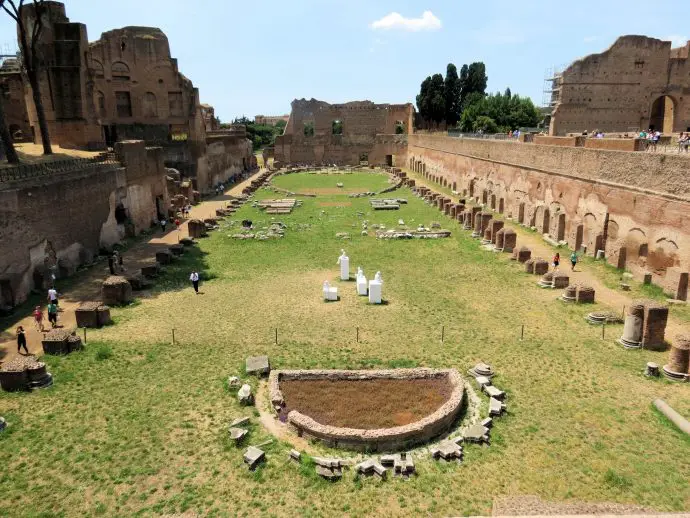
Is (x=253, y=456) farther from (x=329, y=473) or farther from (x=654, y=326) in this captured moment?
(x=654, y=326)

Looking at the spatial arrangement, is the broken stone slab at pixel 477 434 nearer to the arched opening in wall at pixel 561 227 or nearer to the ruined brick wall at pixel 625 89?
the arched opening in wall at pixel 561 227

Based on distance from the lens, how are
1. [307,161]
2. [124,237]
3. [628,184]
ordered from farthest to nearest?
1. [307,161]
2. [124,237]
3. [628,184]

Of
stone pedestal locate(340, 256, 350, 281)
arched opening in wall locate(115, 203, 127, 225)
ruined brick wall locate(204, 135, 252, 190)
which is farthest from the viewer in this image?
ruined brick wall locate(204, 135, 252, 190)

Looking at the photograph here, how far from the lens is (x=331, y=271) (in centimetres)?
1738

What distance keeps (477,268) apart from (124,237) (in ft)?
47.3

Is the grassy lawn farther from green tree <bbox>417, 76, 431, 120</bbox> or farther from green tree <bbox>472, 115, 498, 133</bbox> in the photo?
green tree <bbox>417, 76, 431, 120</bbox>

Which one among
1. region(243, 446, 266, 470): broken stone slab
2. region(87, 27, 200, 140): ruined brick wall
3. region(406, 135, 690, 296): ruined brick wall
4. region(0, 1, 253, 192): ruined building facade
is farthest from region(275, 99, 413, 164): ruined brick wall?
region(243, 446, 266, 470): broken stone slab

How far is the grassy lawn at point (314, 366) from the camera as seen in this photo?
22.7 feet

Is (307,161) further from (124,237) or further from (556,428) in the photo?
(556,428)

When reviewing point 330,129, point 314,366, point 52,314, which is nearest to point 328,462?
point 314,366

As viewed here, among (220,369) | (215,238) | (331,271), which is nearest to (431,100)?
(215,238)

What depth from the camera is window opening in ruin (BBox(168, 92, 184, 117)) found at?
36688mm

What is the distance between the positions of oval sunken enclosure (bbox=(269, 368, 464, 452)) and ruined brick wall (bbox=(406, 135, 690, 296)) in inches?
350

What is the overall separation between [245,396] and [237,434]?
44.1 inches
